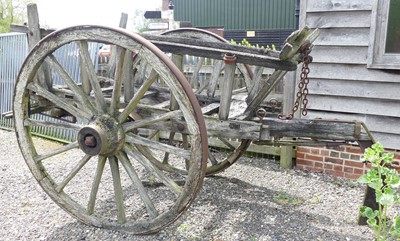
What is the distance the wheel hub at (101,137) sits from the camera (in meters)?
2.86

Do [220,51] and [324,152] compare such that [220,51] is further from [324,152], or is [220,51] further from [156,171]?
[324,152]

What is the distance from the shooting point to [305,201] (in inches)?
151

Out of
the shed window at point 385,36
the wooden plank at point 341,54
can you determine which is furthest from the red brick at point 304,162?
the shed window at point 385,36

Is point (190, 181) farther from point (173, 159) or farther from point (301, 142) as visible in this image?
point (173, 159)

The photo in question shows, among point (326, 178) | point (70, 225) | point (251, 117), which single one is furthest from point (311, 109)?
point (70, 225)

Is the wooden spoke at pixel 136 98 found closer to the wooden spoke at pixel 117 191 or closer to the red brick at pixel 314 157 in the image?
the wooden spoke at pixel 117 191

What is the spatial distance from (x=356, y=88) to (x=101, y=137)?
2.76 metres

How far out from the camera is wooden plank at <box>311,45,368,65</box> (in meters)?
4.06

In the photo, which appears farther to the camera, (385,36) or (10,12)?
(10,12)

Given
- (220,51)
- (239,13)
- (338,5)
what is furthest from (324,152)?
(239,13)

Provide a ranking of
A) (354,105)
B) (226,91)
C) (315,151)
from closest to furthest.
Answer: (226,91) < (354,105) < (315,151)

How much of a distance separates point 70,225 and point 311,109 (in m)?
2.80

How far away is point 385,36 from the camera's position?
3926mm

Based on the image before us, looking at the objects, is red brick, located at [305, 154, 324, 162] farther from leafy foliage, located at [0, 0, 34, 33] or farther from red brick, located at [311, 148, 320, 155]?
Answer: leafy foliage, located at [0, 0, 34, 33]
